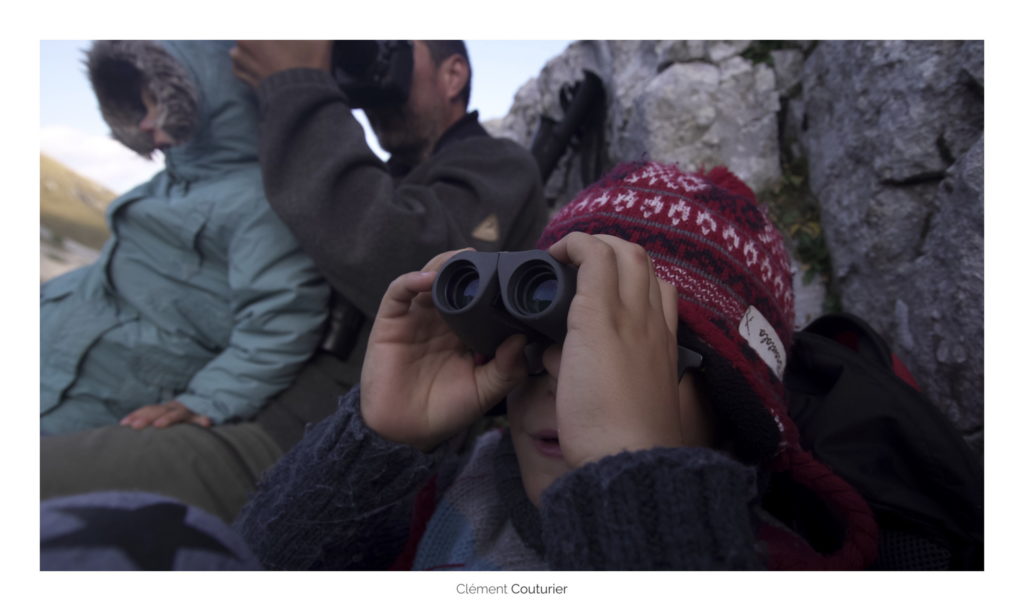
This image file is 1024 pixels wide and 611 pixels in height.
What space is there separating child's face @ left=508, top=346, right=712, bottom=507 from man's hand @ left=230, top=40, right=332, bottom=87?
843 mm

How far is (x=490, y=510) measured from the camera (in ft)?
2.78

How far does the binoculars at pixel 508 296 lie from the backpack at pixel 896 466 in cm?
31

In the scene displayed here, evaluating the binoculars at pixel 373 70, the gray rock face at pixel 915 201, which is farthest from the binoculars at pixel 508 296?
the binoculars at pixel 373 70

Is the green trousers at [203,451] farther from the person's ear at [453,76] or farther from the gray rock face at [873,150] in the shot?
the gray rock face at [873,150]

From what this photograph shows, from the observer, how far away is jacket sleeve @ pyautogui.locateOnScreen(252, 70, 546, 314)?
1.09 m

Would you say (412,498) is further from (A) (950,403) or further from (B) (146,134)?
(B) (146,134)

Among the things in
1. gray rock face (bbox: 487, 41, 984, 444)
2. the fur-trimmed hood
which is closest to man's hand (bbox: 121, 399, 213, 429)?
the fur-trimmed hood

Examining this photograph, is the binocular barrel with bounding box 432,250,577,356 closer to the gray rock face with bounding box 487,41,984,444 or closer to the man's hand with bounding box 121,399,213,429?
the gray rock face with bounding box 487,41,984,444

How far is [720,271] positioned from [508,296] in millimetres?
299

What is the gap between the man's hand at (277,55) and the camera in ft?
3.83

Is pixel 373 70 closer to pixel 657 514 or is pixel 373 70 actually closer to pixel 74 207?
pixel 74 207
